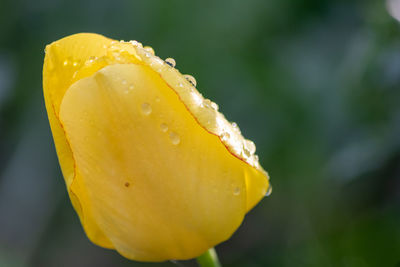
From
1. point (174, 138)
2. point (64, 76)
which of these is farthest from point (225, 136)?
point (64, 76)

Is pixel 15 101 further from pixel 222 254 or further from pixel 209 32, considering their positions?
pixel 222 254

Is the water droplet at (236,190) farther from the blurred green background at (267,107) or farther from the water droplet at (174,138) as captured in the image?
the blurred green background at (267,107)

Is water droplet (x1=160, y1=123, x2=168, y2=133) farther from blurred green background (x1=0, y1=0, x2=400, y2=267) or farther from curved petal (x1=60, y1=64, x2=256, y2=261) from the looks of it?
blurred green background (x1=0, y1=0, x2=400, y2=267)

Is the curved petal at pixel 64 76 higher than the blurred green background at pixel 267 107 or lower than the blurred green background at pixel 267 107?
higher

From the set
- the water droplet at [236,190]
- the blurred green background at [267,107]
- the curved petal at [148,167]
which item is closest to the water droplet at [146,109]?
the curved petal at [148,167]

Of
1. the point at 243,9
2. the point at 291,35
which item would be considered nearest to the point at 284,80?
the point at 291,35

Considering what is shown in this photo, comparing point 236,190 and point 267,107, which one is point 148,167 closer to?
point 236,190
